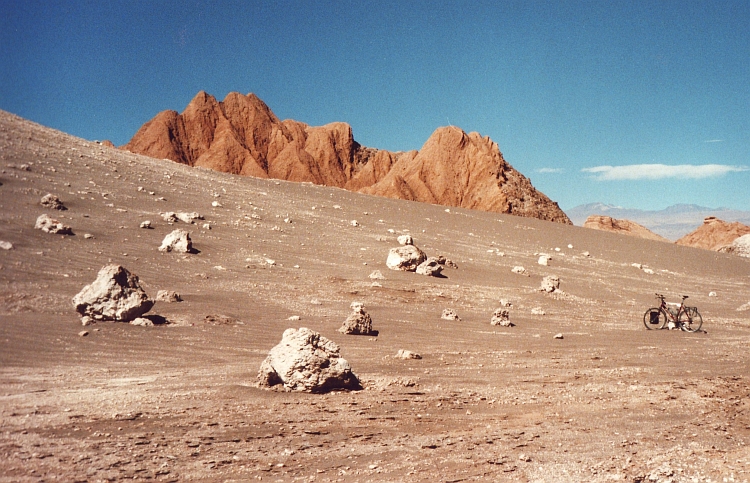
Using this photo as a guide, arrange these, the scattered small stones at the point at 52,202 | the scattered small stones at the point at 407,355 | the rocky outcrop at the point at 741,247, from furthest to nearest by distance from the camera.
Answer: the rocky outcrop at the point at 741,247 < the scattered small stones at the point at 52,202 < the scattered small stones at the point at 407,355

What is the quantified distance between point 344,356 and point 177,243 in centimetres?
771

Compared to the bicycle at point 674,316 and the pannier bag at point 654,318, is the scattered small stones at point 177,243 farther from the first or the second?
the pannier bag at point 654,318

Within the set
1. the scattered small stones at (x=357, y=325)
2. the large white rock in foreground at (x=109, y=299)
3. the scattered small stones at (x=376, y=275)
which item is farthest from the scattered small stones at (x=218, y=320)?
the scattered small stones at (x=376, y=275)

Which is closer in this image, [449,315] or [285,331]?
[285,331]

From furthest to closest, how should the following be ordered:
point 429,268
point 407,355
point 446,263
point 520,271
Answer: point 520,271 → point 446,263 → point 429,268 → point 407,355

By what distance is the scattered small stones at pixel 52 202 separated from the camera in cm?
1534

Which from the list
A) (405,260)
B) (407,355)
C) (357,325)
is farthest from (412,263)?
(407,355)

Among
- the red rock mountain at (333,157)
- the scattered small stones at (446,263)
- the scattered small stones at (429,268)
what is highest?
the red rock mountain at (333,157)

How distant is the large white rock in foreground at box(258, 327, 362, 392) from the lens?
5.93 m

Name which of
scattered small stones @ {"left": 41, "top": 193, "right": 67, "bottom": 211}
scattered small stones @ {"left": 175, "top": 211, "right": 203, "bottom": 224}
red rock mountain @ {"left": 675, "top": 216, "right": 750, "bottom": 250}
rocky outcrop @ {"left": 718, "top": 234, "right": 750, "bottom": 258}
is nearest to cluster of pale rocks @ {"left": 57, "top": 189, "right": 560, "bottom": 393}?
scattered small stones @ {"left": 41, "top": 193, "right": 67, "bottom": 211}

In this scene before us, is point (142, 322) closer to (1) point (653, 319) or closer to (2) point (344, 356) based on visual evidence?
(2) point (344, 356)

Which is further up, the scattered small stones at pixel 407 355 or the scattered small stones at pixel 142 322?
the scattered small stones at pixel 142 322

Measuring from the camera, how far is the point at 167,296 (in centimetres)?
1003

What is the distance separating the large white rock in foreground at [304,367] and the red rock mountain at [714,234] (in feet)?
209
